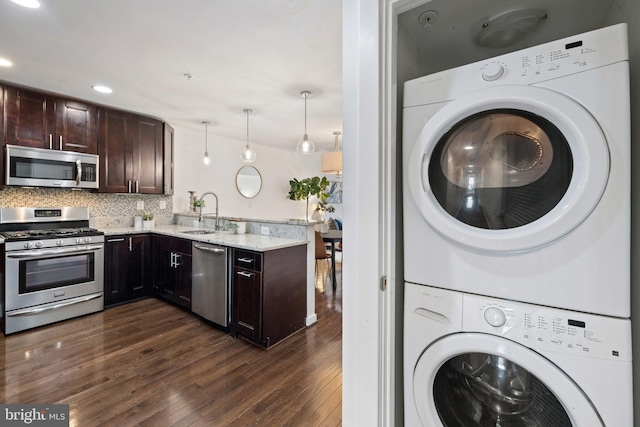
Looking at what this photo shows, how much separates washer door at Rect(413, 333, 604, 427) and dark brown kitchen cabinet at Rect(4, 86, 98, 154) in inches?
157

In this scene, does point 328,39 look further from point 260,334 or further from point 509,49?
point 260,334

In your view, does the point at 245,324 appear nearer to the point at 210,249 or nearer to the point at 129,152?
the point at 210,249

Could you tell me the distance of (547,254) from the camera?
34.5 inches

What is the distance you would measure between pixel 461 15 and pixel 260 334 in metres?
2.47

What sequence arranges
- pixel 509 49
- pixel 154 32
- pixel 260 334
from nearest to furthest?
pixel 509 49
pixel 154 32
pixel 260 334

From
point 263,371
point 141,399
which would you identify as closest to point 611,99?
point 263,371

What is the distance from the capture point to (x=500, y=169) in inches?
39.2

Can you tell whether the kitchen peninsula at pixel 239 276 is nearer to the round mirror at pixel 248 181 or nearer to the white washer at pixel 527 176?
the white washer at pixel 527 176

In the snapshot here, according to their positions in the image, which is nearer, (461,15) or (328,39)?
(461,15)

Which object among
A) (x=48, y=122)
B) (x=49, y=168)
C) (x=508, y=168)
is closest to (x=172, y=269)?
(x=49, y=168)

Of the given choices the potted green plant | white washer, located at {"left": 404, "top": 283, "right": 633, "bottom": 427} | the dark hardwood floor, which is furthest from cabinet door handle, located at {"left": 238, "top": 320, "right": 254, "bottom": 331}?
the potted green plant

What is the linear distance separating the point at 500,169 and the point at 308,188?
4846 mm

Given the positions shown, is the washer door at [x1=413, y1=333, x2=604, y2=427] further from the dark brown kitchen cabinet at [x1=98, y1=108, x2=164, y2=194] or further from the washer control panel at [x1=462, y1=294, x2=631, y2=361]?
the dark brown kitchen cabinet at [x1=98, y1=108, x2=164, y2=194]

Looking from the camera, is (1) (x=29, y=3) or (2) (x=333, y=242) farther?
(2) (x=333, y=242)
